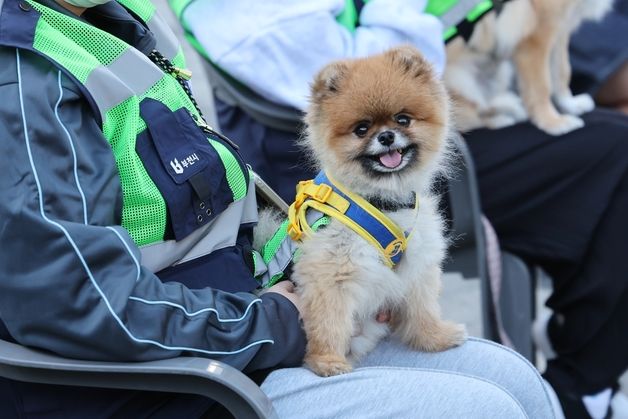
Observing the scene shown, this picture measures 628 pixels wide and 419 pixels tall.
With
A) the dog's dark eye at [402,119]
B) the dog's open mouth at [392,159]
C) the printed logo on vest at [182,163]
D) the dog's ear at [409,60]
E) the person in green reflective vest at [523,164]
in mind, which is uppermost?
the dog's ear at [409,60]

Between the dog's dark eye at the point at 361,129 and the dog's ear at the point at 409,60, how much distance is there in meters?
0.15

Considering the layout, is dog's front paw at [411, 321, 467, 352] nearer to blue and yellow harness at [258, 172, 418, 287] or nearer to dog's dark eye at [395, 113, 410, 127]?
blue and yellow harness at [258, 172, 418, 287]

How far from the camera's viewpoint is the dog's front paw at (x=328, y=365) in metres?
1.52

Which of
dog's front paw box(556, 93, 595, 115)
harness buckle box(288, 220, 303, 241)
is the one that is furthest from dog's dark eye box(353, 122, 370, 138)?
dog's front paw box(556, 93, 595, 115)

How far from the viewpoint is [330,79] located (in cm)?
162

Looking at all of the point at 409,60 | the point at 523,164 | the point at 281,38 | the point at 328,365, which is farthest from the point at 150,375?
the point at 523,164

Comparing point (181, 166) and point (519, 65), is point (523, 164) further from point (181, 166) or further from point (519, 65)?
point (181, 166)

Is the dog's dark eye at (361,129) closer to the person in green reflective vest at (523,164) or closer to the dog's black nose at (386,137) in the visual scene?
the dog's black nose at (386,137)

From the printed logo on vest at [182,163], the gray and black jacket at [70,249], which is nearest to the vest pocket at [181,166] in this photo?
the printed logo on vest at [182,163]

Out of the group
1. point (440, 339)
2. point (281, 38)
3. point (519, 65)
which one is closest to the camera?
point (440, 339)

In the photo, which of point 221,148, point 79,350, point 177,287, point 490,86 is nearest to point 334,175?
point 221,148

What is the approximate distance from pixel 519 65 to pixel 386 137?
5.65 ft

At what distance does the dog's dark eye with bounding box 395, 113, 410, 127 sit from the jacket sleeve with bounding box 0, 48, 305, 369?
0.57m

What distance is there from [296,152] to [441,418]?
1094mm
